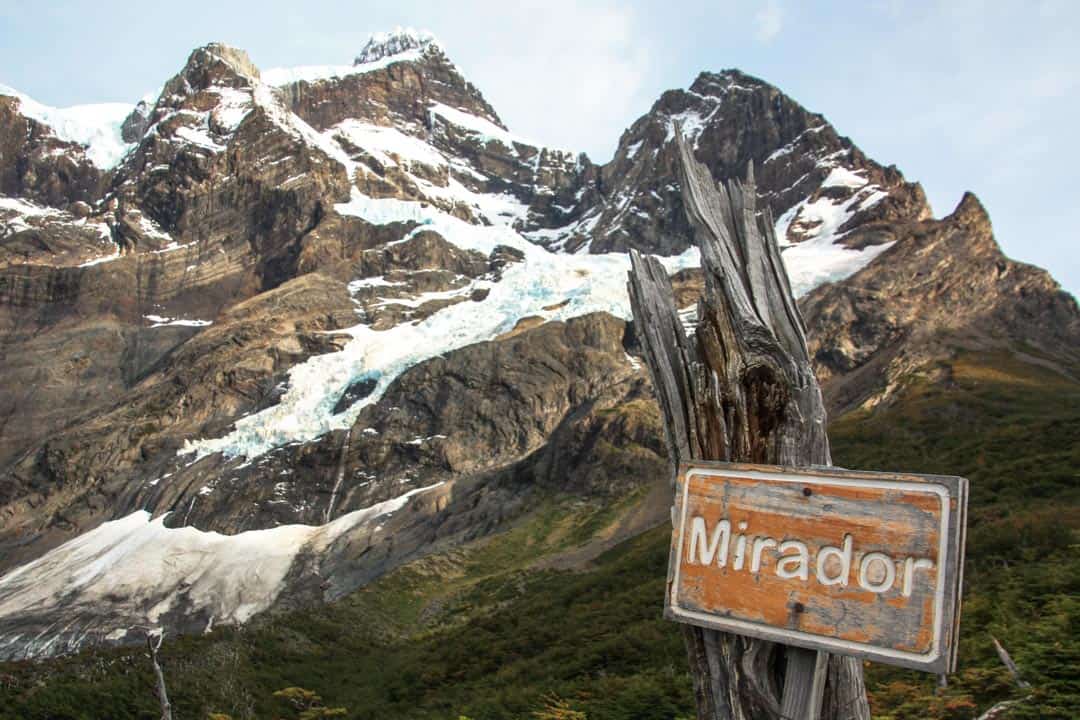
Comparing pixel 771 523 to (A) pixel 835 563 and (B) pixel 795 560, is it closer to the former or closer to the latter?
(B) pixel 795 560

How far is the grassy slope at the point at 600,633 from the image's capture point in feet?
34.9

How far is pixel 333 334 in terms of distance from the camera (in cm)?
11688

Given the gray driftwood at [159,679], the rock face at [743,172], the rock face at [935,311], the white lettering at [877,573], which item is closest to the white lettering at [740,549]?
the white lettering at [877,573]

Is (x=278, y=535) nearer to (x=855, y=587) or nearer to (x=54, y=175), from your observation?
(x=855, y=587)

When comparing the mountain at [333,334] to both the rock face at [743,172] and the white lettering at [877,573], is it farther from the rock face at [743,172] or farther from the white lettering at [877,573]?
the white lettering at [877,573]

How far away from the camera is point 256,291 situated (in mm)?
135875

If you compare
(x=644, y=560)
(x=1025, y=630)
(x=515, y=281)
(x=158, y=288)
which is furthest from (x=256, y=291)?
(x=1025, y=630)

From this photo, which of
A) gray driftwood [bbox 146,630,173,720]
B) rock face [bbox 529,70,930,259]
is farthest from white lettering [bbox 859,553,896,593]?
rock face [bbox 529,70,930,259]

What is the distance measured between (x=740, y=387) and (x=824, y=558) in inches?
33.4

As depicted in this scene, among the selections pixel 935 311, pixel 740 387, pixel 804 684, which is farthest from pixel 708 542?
pixel 935 311

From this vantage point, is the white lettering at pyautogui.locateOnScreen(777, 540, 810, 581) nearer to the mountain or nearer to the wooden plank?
the wooden plank

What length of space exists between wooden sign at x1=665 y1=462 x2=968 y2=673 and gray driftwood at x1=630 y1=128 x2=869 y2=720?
214 mm

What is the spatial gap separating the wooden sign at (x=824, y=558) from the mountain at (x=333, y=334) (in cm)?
5235

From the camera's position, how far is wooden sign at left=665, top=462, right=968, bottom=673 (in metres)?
2.47
